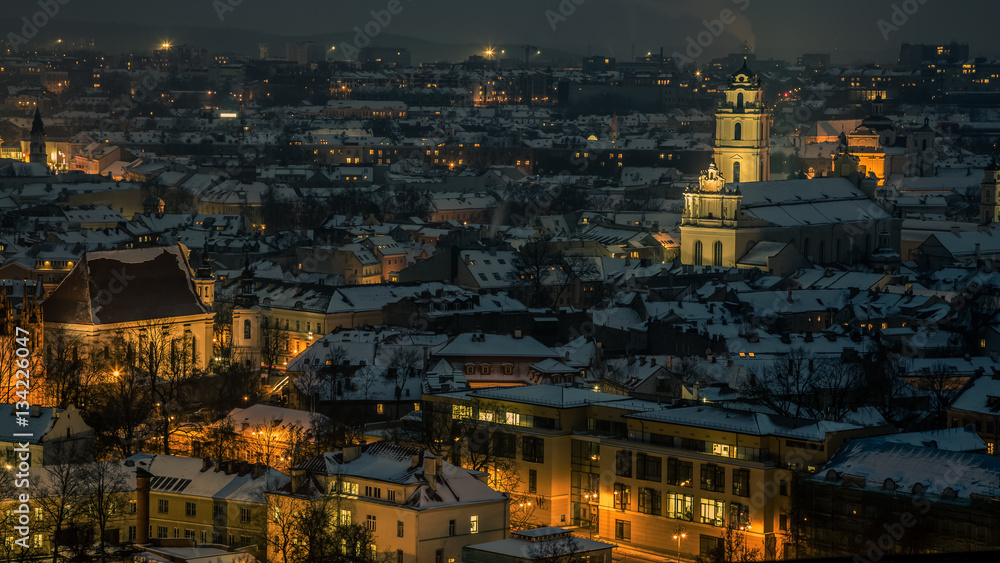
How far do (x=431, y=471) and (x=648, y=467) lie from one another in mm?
4127

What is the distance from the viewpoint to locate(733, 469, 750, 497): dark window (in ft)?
95.3

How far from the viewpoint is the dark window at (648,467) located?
30.3 m

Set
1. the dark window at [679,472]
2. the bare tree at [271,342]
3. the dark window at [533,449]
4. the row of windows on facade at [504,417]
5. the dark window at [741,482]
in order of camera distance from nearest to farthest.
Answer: the dark window at [741,482], the dark window at [679,472], the dark window at [533,449], the row of windows on facade at [504,417], the bare tree at [271,342]

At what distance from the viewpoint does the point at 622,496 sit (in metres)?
30.5

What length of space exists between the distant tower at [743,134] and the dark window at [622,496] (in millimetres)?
42532

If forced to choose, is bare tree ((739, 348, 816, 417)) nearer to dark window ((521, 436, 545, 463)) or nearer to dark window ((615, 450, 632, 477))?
dark window ((615, 450, 632, 477))

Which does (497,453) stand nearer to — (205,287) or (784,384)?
(784,384)

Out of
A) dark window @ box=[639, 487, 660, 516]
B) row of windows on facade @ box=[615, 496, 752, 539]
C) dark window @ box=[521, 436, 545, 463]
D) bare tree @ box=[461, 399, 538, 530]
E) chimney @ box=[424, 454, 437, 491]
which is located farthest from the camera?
dark window @ box=[521, 436, 545, 463]

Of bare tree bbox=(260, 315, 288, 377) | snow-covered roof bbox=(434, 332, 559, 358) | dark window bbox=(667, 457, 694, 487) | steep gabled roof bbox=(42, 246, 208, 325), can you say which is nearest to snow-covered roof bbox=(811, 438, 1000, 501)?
dark window bbox=(667, 457, 694, 487)

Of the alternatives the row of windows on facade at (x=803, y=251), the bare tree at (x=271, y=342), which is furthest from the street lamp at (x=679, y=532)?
the row of windows on facade at (x=803, y=251)

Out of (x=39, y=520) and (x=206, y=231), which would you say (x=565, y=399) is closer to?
(x=39, y=520)

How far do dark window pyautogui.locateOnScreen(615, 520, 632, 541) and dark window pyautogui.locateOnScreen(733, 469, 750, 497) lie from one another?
6.22 ft

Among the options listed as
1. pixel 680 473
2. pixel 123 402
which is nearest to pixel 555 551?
pixel 680 473

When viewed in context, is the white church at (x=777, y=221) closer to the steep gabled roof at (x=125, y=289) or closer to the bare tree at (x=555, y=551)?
the steep gabled roof at (x=125, y=289)
